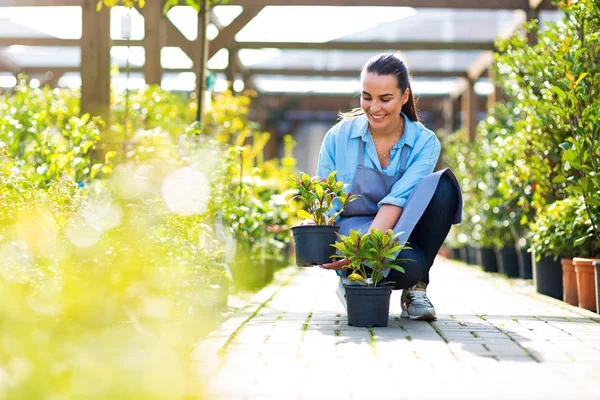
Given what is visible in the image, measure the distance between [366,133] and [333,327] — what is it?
0.95 metres

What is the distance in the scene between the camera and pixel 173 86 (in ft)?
49.0

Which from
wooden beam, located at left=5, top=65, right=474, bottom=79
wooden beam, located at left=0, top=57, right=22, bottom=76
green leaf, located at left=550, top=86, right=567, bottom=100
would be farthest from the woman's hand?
wooden beam, located at left=0, top=57, right=22, bottom=76

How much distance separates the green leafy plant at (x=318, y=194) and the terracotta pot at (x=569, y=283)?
1628 millimetres

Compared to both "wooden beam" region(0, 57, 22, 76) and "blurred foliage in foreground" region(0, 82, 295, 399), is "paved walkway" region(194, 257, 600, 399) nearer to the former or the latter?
"blurred foliage in foreground" region(0, 82, 295, 399)

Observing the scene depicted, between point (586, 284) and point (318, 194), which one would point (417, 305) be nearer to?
point (318, 194)

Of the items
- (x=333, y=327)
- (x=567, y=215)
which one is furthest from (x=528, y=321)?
(x=567, y=215)

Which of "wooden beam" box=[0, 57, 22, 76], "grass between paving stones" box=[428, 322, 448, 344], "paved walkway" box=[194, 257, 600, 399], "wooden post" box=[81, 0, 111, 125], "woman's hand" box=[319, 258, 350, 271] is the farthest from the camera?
"wooden beam" box=[0, 57, 22, 76]

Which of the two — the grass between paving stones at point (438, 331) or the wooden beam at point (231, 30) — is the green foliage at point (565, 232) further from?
the wooden beam at point (231, 30)

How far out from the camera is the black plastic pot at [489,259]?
26.5ft

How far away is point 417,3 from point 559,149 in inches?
115

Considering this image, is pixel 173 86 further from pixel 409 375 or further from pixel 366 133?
pixel 409 375

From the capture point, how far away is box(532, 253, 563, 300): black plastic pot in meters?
5.05

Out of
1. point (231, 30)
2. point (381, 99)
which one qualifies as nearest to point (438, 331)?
point (381, 99)

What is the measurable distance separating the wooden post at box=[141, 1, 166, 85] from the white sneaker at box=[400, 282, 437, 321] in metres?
4.32
